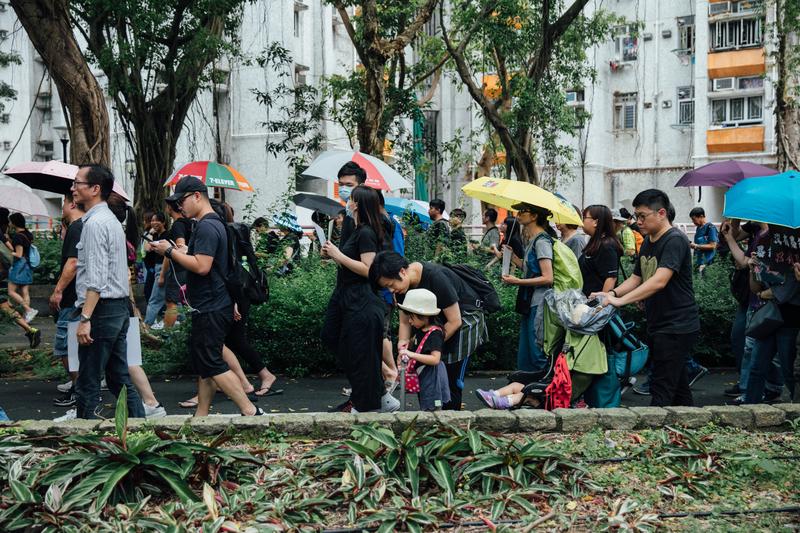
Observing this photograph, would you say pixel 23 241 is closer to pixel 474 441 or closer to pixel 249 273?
pixel 249 273

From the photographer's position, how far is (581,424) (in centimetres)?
637

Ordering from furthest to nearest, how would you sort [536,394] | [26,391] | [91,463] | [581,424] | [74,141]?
[74,141]
[26,391]
[536,394]
[581,424]
[91,463]

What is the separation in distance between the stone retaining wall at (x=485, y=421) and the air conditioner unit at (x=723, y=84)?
31638 millimetres

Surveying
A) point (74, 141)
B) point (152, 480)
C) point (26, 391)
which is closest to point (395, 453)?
point (152, 480)

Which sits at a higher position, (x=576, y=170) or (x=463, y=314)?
(x=576, y=170)

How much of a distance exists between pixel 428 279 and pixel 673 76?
3361 centimetres

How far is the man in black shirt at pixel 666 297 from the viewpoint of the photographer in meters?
6.76

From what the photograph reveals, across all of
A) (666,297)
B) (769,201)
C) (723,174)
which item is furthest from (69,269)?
(723,174)

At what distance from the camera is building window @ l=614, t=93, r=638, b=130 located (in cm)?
3838

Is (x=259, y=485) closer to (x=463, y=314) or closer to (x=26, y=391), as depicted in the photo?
(x=463, y=314)

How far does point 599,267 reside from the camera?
851 cm

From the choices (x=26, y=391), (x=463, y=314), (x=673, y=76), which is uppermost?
(x=673, y=76)

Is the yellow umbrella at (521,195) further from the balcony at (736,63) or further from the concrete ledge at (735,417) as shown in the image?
the balcony at (736,63)

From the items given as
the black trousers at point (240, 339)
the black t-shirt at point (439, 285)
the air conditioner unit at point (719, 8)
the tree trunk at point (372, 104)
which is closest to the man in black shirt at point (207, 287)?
the black t-shirt at point (439, 285)
